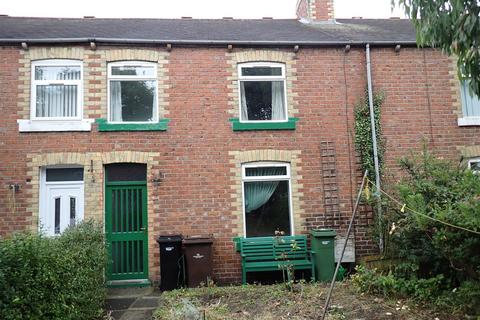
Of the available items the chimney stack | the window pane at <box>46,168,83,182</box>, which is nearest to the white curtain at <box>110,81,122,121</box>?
the window pane at <box>46,168,83,182</box>

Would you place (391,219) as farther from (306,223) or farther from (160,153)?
(160,153)

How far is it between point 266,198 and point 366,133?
2.89 m

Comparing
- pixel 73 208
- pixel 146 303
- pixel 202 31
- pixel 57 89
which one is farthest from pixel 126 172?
pixel 202 31

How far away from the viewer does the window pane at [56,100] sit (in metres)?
10.2

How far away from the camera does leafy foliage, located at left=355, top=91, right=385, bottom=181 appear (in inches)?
414

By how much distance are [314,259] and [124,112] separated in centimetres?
555

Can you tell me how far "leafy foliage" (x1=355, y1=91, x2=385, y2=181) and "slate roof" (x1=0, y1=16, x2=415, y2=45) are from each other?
1.58m

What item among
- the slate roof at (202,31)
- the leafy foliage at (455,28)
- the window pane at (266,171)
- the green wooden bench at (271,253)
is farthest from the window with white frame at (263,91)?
the leafy foliage at (455,28)

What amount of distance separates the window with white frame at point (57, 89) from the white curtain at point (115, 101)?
27.3 inches

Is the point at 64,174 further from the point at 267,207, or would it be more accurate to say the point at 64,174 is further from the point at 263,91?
the point at 263,91

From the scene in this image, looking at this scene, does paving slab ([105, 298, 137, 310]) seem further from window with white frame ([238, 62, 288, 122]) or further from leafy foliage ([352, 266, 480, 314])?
window with white frame ([238, 62, 288, 122])

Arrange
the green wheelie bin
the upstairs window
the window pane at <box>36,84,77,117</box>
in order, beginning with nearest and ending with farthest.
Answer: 1. the green wheelie bin
2. the window pane at <box>36,84,77,117</box>
3. the upstairs window

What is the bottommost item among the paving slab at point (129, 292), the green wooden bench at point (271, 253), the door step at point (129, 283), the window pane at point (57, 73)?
the paving slab at point (129, 292)

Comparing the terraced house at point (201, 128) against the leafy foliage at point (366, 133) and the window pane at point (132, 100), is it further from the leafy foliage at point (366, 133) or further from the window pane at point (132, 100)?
the leafy foliage at point (366, 133)
